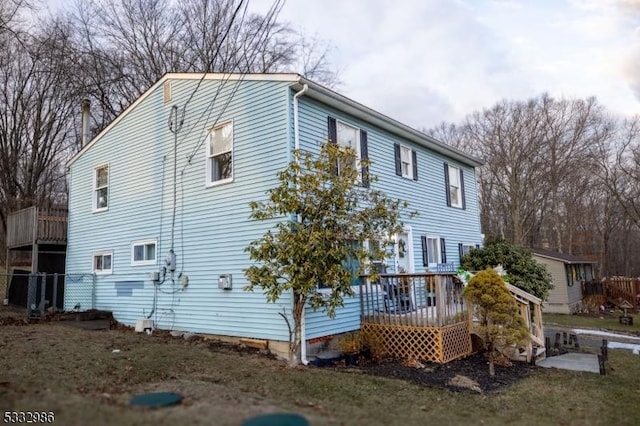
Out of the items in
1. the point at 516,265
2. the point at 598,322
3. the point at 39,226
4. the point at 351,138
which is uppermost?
the point at 351,138

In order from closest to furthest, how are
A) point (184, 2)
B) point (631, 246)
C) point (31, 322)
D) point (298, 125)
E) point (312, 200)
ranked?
point (312, 200) → point (298, 125) → point (31, 322) → point (184, 2) → point (631, 246)

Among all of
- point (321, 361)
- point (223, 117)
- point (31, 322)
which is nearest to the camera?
point (321, 361)

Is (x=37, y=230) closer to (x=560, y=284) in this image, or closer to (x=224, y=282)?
(x=224, y=282)

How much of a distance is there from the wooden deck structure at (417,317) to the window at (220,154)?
3910 mm

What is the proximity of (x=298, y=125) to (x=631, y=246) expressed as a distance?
38293 millimetres

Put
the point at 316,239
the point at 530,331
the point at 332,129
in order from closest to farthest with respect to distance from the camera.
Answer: the point at 316,239, the point at 530,331, the point at 332,129

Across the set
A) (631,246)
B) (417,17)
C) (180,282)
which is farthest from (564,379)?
(631,246)

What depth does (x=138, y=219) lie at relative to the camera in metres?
11.6

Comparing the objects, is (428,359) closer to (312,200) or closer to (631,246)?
(312,200)

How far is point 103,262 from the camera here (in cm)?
1276

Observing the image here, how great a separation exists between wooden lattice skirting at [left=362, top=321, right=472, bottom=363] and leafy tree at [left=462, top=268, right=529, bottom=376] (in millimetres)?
797

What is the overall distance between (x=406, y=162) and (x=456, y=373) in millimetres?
6341

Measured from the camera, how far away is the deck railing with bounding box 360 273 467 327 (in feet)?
27.8

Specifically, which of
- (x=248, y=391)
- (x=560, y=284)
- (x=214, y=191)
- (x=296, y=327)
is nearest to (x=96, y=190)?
(x=214, y=191)
